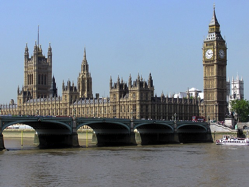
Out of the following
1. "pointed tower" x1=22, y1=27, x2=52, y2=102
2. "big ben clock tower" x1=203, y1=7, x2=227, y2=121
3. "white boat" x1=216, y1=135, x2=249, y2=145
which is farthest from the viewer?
"pointed tower" x1=22, y1=27, x2=52, y2=102

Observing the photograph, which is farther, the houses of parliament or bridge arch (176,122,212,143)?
the houses of parliament

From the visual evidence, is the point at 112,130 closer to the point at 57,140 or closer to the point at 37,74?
the point at 57,140

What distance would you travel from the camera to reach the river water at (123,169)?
49.8 metres

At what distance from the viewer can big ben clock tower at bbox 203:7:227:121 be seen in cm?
14288

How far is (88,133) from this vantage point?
119812 millimetres

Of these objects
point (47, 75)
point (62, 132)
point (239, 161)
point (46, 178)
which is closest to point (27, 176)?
point (46, 178)

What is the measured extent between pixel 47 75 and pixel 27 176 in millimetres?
145023

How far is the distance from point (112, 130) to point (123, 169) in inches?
1631

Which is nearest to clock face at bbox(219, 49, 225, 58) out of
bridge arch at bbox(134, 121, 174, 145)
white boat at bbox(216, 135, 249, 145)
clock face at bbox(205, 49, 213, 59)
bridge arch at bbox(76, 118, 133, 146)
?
clock face at bbox(205, 49, 213, 59)

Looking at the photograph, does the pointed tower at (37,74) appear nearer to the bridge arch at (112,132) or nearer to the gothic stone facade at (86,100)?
the gothic stone facade at (86,100)

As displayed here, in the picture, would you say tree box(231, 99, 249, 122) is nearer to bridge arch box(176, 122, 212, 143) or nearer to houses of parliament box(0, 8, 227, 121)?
houses of parliament box(0, 8, 227, 121)

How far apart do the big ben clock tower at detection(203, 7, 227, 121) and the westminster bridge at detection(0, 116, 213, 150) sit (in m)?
30.6

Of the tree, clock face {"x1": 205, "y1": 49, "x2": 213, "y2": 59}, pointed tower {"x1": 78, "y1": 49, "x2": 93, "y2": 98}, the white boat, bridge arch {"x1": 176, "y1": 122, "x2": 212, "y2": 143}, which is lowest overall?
Answer: the white boat

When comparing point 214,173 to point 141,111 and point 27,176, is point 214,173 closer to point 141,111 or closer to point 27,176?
point 27,176
